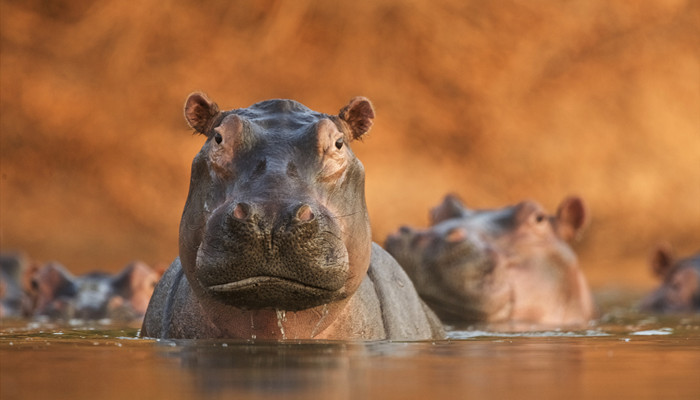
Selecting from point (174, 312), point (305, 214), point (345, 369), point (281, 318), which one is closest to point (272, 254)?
point (305, 214)

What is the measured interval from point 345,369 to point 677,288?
7777mm

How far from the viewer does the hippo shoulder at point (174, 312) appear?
5305 mm

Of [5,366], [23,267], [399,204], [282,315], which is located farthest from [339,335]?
[399,204]

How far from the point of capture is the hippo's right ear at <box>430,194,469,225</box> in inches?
375

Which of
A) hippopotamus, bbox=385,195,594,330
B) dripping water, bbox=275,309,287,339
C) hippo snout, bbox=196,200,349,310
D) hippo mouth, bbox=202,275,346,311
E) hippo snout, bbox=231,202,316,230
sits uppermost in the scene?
hippopotamus, bbox=385,195,594,330

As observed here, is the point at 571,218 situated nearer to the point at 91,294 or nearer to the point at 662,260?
the point at 662,260

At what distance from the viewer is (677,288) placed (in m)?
11.0

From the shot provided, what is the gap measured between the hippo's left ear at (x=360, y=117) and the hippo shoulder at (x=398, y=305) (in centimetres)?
68

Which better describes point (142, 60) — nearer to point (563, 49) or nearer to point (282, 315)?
point (563, 49)

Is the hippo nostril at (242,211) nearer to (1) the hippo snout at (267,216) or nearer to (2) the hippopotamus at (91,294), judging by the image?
(1) the hippo snout at (267,216)

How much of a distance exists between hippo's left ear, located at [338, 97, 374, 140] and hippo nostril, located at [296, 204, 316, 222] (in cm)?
120

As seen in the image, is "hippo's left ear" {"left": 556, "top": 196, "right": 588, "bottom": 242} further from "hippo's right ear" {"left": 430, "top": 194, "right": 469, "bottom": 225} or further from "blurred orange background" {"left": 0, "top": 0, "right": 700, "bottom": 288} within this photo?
"blurred orange background" {"left": 0, "top": 0, "right": 700, "bottom": 288}

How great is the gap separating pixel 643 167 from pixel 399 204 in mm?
5415

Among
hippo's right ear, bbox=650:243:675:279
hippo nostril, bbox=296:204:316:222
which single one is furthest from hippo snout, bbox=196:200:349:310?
hippo's right ear, bbox=650:243:675:279
